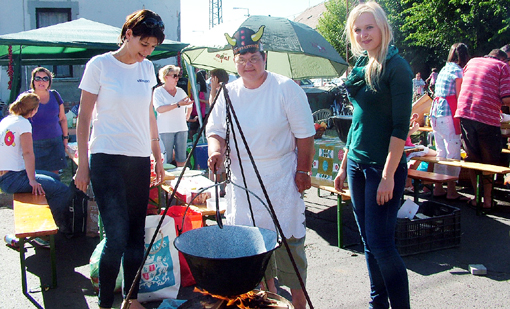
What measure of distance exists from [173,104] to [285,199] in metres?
3.96

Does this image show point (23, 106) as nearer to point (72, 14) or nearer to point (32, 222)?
point (32, 222)

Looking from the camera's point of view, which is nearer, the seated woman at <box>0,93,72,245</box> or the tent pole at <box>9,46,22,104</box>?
the seated woman at <box>0,93,72,245</box>

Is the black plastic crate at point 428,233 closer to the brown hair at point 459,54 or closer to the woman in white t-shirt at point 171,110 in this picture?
the brown hair at point 459,54

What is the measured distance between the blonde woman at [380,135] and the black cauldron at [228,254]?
589 millimetres

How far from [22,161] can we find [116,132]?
2271mm

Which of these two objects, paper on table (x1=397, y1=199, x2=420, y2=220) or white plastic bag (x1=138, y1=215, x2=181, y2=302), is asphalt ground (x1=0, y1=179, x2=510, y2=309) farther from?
paper on table (x1=397, y1=199, x2=420, y2=220)

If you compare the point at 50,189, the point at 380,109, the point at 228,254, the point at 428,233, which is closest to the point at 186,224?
the point at 228,254

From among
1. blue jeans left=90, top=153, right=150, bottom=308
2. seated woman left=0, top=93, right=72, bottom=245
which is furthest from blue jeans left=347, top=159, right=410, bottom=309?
seated woman left=0, top=93, right=72, bottom=245

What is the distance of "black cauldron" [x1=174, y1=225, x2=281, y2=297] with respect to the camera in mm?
1892

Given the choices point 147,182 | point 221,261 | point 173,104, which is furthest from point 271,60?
point 221,261

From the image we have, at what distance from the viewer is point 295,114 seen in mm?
2475

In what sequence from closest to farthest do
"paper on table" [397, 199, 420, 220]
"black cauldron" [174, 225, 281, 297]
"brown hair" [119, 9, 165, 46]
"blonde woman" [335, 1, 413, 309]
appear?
"black cauldron" [174, 225, 281, 297] → "blonde woman" [335, 1, 413, 309] → "brown hair" [119, 9, 165, 46] → "paper on table" [397, 199, 420, 220]

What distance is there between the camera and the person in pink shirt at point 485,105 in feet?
16.8

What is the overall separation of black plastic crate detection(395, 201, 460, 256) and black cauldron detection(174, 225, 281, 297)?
211cm
